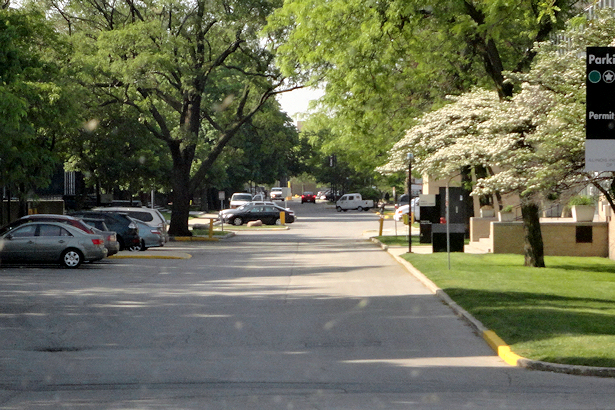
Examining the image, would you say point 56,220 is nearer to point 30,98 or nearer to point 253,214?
point 30,98

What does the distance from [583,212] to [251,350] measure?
20.6 m

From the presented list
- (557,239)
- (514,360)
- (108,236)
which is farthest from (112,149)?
(514,360)

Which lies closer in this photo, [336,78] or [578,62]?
[578,62]

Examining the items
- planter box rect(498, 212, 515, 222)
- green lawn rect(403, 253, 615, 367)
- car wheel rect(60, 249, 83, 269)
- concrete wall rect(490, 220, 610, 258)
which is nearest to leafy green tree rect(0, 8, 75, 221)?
car wheel rect(60, 249, 83, 269)

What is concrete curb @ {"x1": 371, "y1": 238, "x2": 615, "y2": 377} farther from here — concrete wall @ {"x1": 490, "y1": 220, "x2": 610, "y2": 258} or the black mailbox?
concrete wall @ {"x1": 490, "y1": 220, "x2": 610, "y2": 258}

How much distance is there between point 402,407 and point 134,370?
340 centimetres

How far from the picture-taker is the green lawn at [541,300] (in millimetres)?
10344

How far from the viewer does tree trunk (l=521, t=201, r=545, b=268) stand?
76.2 feet

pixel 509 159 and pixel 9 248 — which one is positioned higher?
pixel 509 159

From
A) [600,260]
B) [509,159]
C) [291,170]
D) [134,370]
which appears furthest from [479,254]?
[291,170]

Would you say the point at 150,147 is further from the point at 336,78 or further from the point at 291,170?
the point at 291,170

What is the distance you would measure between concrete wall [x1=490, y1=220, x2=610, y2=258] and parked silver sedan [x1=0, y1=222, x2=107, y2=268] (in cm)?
1442

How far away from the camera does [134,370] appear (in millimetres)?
9406

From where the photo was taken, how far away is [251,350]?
10.8m
